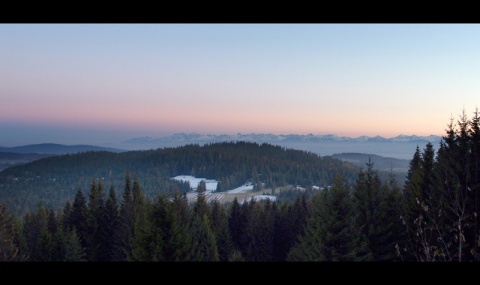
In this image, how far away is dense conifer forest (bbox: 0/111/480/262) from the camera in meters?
10.0

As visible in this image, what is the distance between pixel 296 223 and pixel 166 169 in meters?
107

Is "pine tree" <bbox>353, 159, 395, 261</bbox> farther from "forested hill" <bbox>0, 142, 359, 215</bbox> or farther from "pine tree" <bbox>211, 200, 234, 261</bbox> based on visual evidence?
"forested hill" <bbox>0, 142, 359, 215</bbox>

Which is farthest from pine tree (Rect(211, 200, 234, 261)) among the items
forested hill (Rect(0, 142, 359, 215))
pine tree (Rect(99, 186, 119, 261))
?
forested hill (Rect(0, 142, 359, 215))

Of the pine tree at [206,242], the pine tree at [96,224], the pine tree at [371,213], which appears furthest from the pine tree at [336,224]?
the pine tree at [96,224]

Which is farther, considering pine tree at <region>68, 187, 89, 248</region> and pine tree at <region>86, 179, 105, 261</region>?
pine tree at <region>68, 187, 89, 248</region>

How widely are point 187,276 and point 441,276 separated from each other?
0.77 meters

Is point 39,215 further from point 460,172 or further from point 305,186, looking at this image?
point 305,186

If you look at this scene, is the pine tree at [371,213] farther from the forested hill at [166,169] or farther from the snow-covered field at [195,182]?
the snow-covered field at [195,182]

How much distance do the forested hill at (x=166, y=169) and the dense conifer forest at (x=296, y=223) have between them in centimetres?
7756

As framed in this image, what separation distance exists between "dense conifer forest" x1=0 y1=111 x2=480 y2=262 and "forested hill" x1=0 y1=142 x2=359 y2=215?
77.6 m

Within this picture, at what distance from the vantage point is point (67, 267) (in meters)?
1.07

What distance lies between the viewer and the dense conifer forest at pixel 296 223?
10.0 metres

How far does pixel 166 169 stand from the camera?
13225 centimetres
